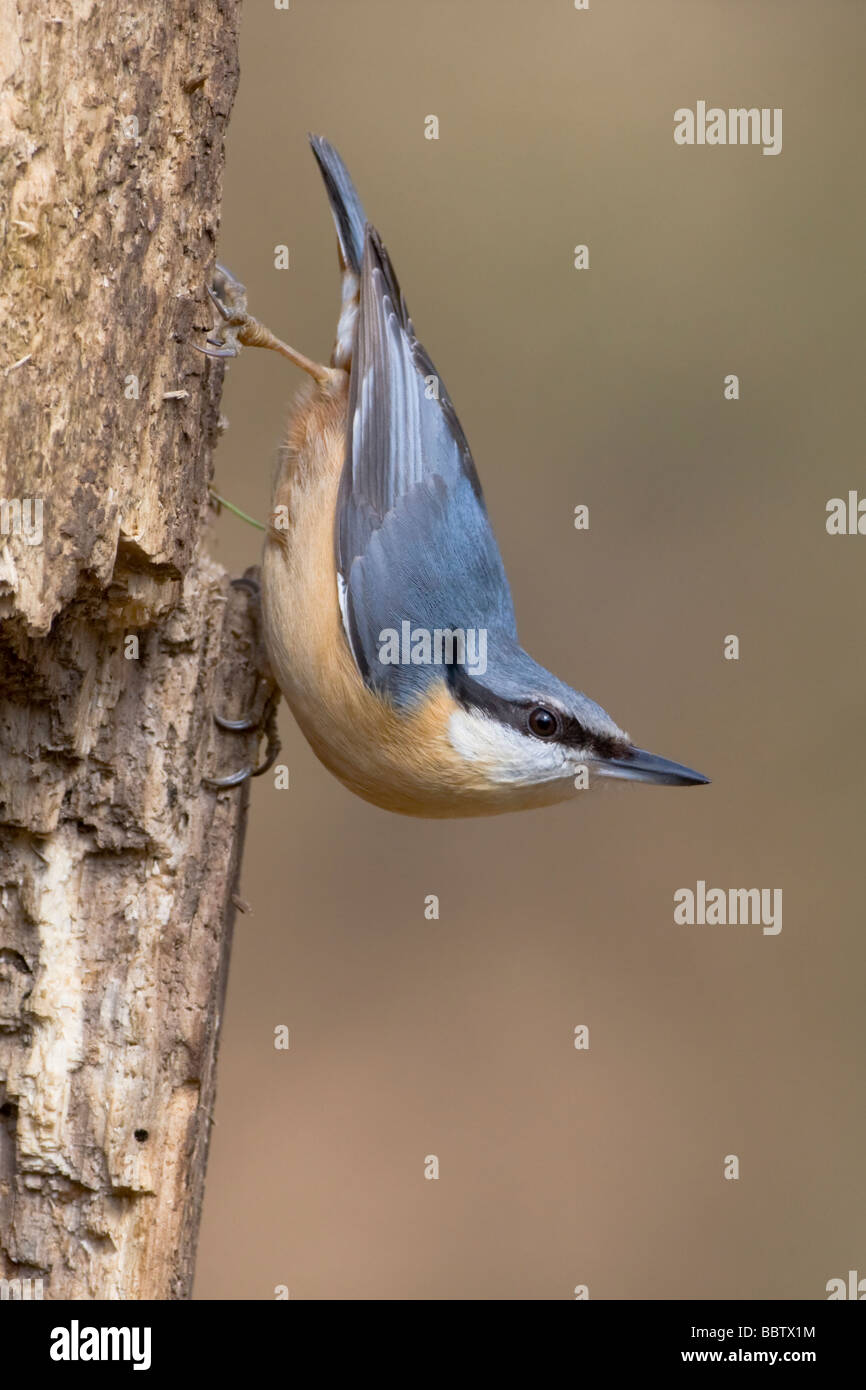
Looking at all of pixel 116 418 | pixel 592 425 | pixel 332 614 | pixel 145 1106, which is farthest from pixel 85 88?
pixel 592 425

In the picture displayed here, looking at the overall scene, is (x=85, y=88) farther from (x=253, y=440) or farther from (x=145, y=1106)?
(x=253, y=440)

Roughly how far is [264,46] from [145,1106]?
3.63m

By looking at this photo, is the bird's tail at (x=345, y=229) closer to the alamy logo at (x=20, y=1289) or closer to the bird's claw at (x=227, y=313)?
the bird's claw at (x=227, y=313)

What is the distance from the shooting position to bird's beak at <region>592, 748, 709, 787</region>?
2.71 m

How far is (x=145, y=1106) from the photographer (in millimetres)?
2395

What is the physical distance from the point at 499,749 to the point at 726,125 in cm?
294

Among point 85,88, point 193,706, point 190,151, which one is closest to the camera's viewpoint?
point 85,88

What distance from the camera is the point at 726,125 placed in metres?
4.44

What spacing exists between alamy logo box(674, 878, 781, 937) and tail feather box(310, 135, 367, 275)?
2.45m

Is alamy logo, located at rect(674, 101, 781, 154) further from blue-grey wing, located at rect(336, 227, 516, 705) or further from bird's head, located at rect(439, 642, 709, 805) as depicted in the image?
bird's head, located at rect(439, 642, 709, 805)

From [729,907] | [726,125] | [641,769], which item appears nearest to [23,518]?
[641,769]

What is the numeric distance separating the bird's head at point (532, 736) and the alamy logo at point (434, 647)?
0.08 feet

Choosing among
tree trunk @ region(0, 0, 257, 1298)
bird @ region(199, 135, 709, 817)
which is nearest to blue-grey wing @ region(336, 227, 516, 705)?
bird @ region(199, 135, 709, 817)
